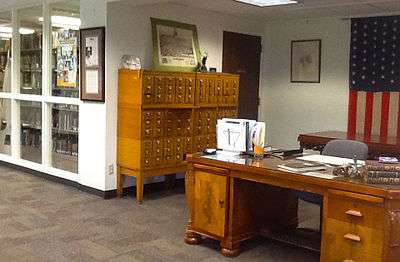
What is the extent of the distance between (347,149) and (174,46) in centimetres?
270

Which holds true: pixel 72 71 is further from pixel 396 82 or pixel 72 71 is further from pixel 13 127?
pixel 396 82

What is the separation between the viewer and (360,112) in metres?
6.38

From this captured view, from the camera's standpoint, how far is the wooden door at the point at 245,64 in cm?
676

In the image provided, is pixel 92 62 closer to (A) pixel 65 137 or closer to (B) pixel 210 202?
(A) pixel 65 137

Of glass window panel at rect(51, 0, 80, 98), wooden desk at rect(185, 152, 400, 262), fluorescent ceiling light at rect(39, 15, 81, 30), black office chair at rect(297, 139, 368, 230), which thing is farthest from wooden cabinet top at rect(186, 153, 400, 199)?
fluorescent ceiling light at rect(39, 15, 81, 30)

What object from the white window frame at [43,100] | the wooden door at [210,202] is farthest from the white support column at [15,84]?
the wooden door at [210,202]

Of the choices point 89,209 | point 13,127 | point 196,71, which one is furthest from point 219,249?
point 13,127

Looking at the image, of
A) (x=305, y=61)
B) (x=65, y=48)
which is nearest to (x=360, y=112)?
(x=305, y=61)

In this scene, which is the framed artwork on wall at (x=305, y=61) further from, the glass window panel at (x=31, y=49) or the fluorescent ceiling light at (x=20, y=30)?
the fluorescent ceiling light at (x=20, y=30)

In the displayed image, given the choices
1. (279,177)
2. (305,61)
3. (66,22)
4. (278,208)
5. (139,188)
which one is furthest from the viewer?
(305,61)

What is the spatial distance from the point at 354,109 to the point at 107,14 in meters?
3.49

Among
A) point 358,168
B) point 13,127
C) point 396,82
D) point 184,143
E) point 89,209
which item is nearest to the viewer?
point 358,168

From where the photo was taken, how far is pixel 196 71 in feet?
19.6

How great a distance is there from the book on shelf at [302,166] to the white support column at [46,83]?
3.78 m
